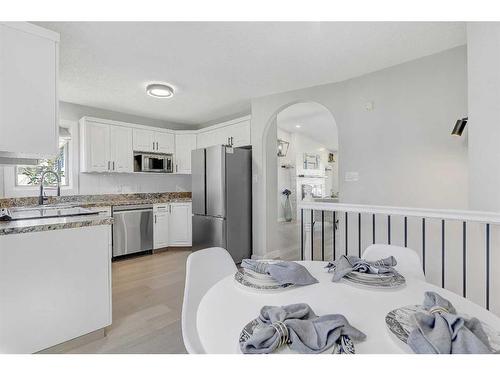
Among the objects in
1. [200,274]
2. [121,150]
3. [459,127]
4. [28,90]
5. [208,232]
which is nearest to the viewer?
[200,274]

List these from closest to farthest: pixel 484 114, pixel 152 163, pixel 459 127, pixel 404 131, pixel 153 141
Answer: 1. pixel 484 114
2. pixel 459 127
3. pixel 404 131
4. pixel 152 163
5. pixel 153 141

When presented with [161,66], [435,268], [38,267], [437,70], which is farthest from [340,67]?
[38,267]

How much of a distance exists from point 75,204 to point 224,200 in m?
1.95

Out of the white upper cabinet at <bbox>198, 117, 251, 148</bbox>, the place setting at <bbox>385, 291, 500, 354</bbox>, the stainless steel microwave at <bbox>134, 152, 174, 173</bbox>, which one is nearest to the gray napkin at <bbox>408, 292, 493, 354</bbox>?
the place setting at <bbox>385, 291, 500, 354</bbox>

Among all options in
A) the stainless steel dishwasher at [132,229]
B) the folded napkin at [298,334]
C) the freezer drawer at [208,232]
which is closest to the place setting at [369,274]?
the folded napkin at [298,334]

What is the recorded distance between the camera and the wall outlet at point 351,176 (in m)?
3.01

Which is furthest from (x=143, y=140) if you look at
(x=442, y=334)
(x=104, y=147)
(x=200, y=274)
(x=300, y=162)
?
(x=300, y=162)

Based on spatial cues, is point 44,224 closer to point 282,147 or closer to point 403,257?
point 403,257

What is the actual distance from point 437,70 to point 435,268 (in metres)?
1.91

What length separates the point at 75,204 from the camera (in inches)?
133

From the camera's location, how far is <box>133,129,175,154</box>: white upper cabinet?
14.3 ft

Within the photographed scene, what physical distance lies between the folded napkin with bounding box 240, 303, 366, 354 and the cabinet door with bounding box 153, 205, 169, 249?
3.86 meters

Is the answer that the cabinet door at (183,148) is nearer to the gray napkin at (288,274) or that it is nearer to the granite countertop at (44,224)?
the granite countertop at (44,224)
